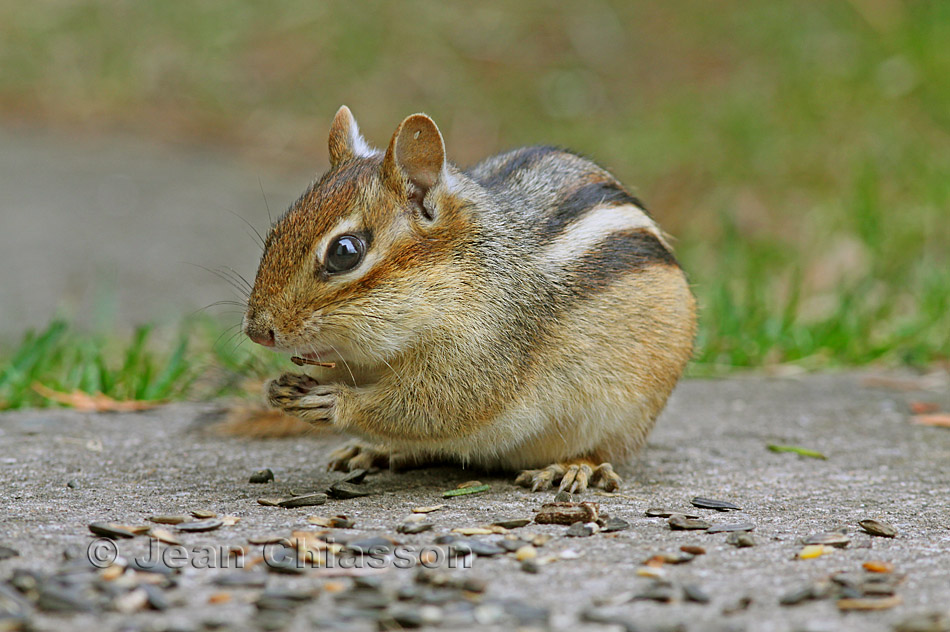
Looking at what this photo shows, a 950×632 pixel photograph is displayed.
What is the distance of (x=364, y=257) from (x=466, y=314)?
1.16ft

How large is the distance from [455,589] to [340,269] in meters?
1.12

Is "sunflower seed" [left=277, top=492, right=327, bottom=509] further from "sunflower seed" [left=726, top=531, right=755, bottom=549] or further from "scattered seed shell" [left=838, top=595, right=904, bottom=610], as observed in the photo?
"scattered seed shell" [left=838, top=595, right=904, bottom=610]

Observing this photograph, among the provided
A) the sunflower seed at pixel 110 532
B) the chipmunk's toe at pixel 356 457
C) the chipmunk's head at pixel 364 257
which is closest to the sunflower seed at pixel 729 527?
the chipmunk's head at pixel 364 257

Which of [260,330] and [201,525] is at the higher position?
[260,330]

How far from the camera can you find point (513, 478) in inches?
138

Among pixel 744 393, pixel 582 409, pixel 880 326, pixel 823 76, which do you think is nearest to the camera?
pixel 582 409

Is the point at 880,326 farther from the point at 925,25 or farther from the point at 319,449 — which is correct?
the point at 925,25

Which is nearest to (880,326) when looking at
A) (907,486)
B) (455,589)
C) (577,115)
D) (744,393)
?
(744,393)

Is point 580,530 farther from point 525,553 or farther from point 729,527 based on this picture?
point 729,527

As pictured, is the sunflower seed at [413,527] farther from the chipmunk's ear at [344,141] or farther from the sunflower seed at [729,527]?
the chipmunk's ear at [344,141]

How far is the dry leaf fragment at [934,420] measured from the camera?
4.45 m

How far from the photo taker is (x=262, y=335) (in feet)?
9.91

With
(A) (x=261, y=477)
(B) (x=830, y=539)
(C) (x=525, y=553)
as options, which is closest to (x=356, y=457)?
(A) (x=261, y=477)

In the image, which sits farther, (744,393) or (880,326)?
(880,326)
